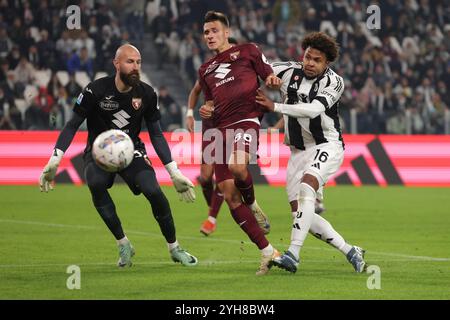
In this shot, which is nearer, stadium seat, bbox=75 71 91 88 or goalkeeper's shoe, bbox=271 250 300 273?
goalkeeper's shoe, bbox=271 250 300 273

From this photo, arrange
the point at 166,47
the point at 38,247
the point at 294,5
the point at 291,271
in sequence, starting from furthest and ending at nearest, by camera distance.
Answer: the point at 294,5, the point at 166,47, the point at 38,247, the point at 291,271

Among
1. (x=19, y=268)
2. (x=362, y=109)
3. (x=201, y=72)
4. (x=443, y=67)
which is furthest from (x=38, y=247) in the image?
(x=443, y=67)

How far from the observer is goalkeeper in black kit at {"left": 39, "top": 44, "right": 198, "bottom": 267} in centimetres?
955

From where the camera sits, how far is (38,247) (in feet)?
37.4

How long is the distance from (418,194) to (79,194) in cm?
638

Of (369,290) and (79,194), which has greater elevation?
(369,290)

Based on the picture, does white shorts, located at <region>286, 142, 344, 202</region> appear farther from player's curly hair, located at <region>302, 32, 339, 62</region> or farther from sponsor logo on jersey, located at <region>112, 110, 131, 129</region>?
sponsor logo on jersey, located at <region>112, 110, 131, 129</region>

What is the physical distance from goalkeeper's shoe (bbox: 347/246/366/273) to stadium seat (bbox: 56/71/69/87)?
14.6 metres

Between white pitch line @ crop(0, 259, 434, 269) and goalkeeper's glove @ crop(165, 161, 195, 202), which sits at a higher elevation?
goalkeeper's glove @ crop(165, 161, 195, 202)

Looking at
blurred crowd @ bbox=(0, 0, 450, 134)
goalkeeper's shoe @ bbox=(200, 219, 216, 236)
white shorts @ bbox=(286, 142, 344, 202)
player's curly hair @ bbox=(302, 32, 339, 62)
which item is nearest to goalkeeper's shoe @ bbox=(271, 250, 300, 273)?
white shorts @ bbox=(286, 142, 344, 202)

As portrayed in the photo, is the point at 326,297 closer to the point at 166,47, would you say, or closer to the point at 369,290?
the point at 369,290

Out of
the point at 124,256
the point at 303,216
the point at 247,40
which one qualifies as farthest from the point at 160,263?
the point at 247,40

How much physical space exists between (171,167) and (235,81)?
44.5 inches

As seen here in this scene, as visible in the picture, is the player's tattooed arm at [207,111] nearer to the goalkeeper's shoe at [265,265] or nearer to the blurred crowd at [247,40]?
the goalkeeper's shoe at [265,265]
